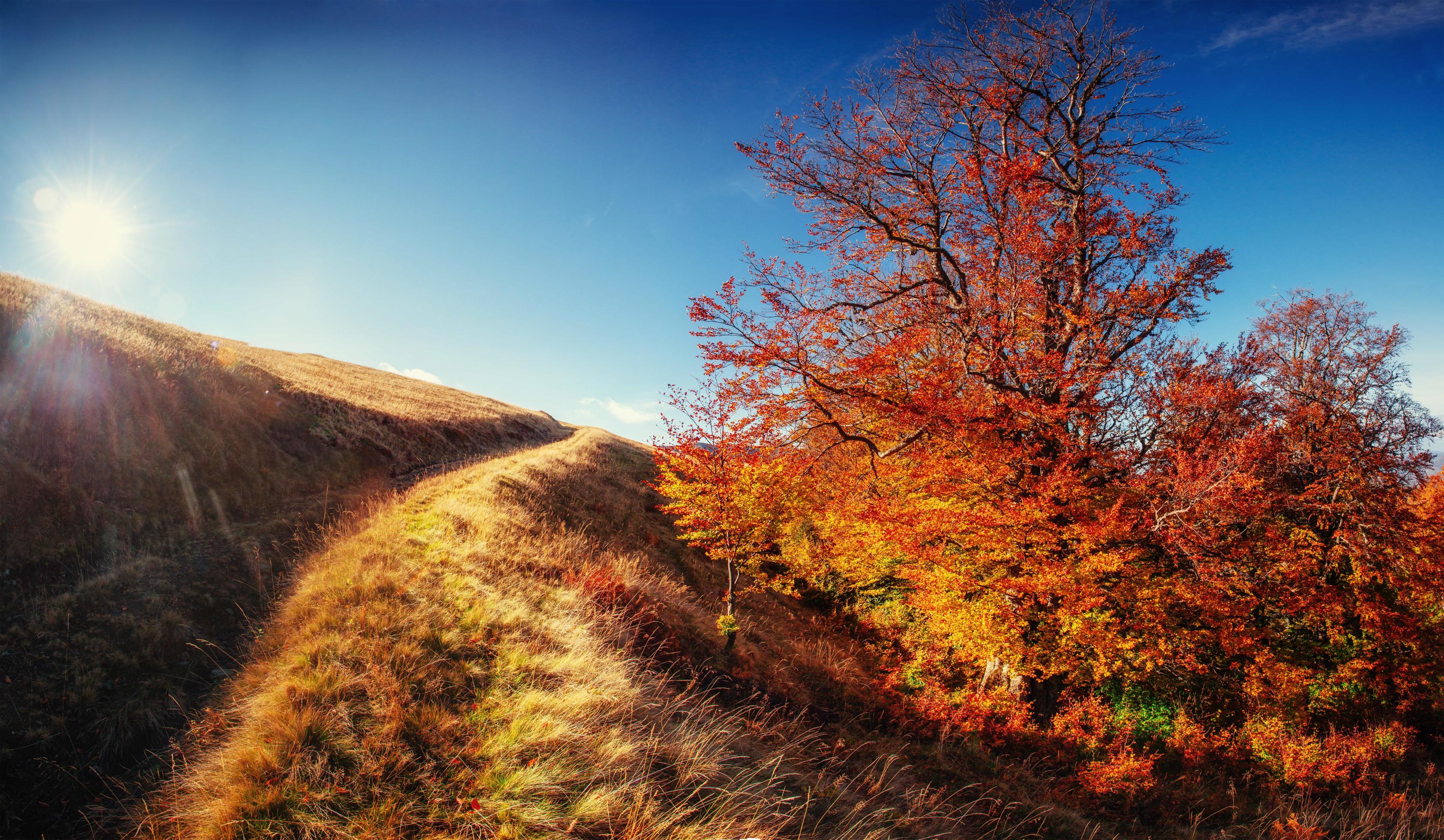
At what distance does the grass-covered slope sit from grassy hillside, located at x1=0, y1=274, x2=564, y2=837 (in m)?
0.85

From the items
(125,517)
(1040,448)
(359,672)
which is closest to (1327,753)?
(1040,448)

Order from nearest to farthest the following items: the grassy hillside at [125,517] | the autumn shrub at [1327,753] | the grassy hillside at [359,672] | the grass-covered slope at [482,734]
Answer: the grass-covered slope at [482,734], the grassy hillside at [359,672], the grassy hillside at [125,517], the autumn shrub at [1327,753]

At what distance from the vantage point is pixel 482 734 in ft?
15.7

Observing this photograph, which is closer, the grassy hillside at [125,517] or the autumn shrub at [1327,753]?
the grassy hillside at [125,517]

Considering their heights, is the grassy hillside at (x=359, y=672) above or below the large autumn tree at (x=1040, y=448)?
below

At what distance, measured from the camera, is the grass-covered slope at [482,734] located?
12.7ft

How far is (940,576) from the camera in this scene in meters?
11.5

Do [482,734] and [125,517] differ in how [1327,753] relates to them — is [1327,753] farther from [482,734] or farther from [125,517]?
[125,517]

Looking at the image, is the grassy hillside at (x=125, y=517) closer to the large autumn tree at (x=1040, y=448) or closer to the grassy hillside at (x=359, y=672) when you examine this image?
the grassy hillside at (x=359, y=672)

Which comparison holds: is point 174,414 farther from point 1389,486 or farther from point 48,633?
point 1389,486

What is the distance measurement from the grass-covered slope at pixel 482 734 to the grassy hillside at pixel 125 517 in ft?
2.78

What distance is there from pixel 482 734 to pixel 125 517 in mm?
9166

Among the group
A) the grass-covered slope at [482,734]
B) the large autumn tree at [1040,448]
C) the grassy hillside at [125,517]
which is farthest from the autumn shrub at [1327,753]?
the grassy hillside at [125,517]

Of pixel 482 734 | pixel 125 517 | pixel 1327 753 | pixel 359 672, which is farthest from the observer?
pixel 1327 753
